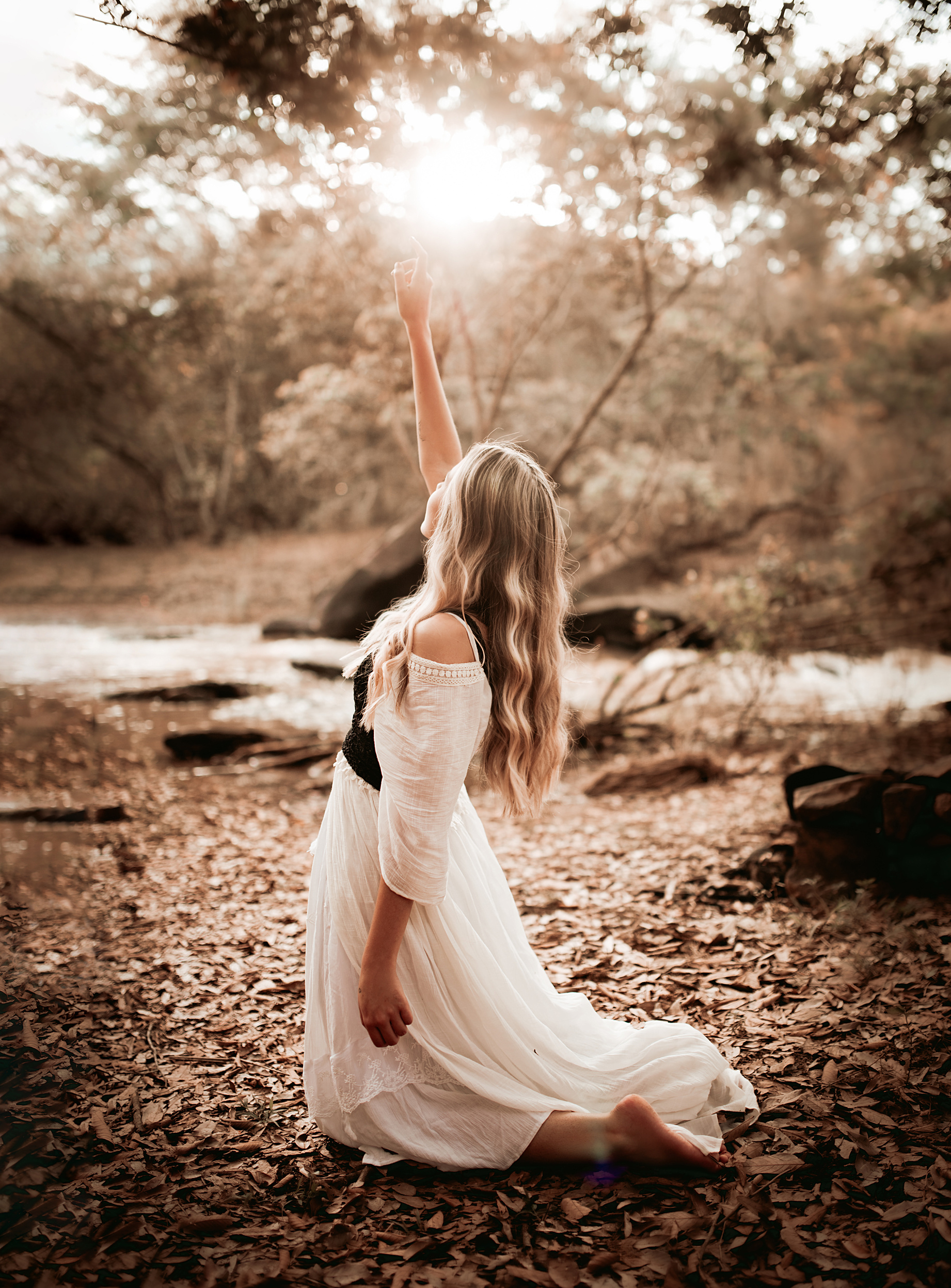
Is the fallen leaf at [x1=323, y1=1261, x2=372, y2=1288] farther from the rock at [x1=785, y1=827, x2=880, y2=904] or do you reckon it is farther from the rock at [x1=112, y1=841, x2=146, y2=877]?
the rock at [x1=112, y1=841, x2=146, y2=877]

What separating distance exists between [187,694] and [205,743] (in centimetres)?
216

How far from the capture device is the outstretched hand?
7.99 feet

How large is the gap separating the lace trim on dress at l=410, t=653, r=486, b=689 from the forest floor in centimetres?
125

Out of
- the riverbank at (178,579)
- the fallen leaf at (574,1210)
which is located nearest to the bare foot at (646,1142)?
the fallen leaf at (574,1210)

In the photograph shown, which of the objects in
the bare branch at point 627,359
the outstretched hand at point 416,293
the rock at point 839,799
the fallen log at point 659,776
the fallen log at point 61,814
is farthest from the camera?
the bare branch at point 627,359

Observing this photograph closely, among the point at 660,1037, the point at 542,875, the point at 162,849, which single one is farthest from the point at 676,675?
the point at 660,1037

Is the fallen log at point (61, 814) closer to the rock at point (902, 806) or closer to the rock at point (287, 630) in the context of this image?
the rock at point (902, 806)

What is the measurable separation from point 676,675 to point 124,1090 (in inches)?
200

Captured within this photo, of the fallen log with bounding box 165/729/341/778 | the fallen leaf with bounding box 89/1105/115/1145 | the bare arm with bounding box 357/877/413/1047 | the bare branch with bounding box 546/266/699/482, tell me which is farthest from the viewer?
the bare branch with bounding box 546/266/699/482

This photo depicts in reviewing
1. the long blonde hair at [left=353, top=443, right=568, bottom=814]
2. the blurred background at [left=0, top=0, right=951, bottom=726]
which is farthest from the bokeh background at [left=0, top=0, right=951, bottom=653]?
the long blonde hair at [left=353, top=443, right=568, bottom=814]

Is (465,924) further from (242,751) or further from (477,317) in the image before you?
(477,317)

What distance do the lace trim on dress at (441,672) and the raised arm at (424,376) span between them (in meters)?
0.84

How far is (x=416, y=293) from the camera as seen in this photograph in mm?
2447

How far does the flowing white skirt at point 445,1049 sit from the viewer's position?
2.09 meters
